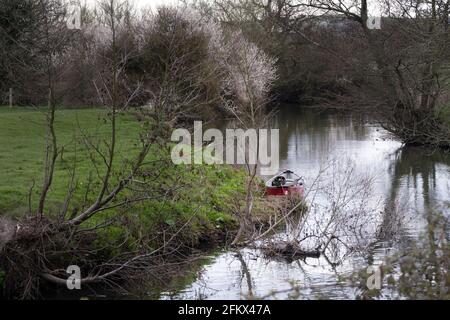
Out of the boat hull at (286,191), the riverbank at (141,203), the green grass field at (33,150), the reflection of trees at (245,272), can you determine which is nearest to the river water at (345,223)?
the reflection of trees at (245,272)

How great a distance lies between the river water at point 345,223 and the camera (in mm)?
12602

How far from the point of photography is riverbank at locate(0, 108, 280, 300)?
13.2 metres

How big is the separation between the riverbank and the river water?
1.02 metres

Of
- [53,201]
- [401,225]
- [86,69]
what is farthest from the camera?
[86,69]

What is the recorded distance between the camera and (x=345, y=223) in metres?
15.7

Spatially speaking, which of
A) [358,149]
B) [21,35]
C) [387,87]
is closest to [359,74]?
[387,87]

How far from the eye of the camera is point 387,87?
1364 inches

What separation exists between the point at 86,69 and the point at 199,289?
930 inches

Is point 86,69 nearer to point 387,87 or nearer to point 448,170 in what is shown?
point 387,87

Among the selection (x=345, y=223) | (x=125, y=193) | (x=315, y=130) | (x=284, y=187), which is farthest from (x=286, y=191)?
(x=315, y=130)

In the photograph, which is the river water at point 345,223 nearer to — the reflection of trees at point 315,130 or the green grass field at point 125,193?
the reflection of trees at point 315,130

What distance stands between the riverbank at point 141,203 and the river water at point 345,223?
1.02m

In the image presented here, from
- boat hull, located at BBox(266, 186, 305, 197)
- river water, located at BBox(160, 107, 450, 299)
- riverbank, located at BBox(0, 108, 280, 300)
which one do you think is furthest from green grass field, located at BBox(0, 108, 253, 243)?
river water, located at BBox(160, 107, 450, 299)

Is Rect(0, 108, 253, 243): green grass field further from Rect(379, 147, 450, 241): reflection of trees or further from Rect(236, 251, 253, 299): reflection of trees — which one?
Rect(379, 147, 450, 241): reflection of trees
